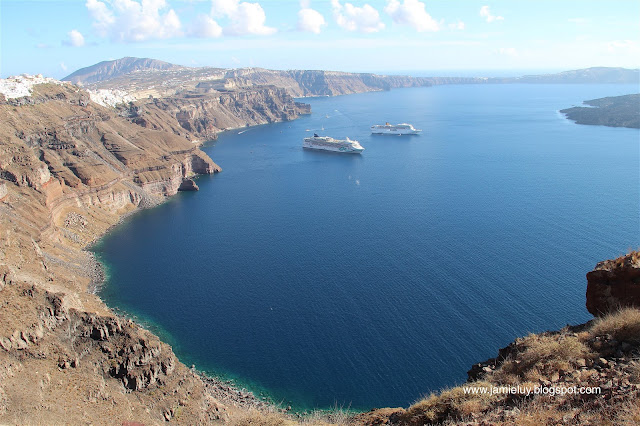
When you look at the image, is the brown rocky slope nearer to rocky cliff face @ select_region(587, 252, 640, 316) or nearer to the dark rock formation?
the dark rock formation

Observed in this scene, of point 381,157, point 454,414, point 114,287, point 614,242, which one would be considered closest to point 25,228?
point 114,287

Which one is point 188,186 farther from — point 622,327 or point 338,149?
→ point 622,327

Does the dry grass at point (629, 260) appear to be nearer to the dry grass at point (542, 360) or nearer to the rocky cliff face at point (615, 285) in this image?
the rocky cliff face at point (615, 285)

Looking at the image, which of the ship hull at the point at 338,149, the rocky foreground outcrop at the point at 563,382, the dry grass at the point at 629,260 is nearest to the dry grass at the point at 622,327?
the rocky foreground outcrop at the point at 563,382

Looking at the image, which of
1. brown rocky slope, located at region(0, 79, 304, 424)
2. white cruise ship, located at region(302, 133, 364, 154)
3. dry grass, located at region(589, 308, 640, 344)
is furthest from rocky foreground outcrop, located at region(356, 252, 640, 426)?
white cruise ship, located at region(302, 133, 364, 154)

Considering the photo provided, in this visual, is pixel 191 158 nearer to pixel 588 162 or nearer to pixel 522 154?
pixel 522 154

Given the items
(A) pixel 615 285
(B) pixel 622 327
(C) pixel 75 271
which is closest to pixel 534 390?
(B) pixel 622 327
